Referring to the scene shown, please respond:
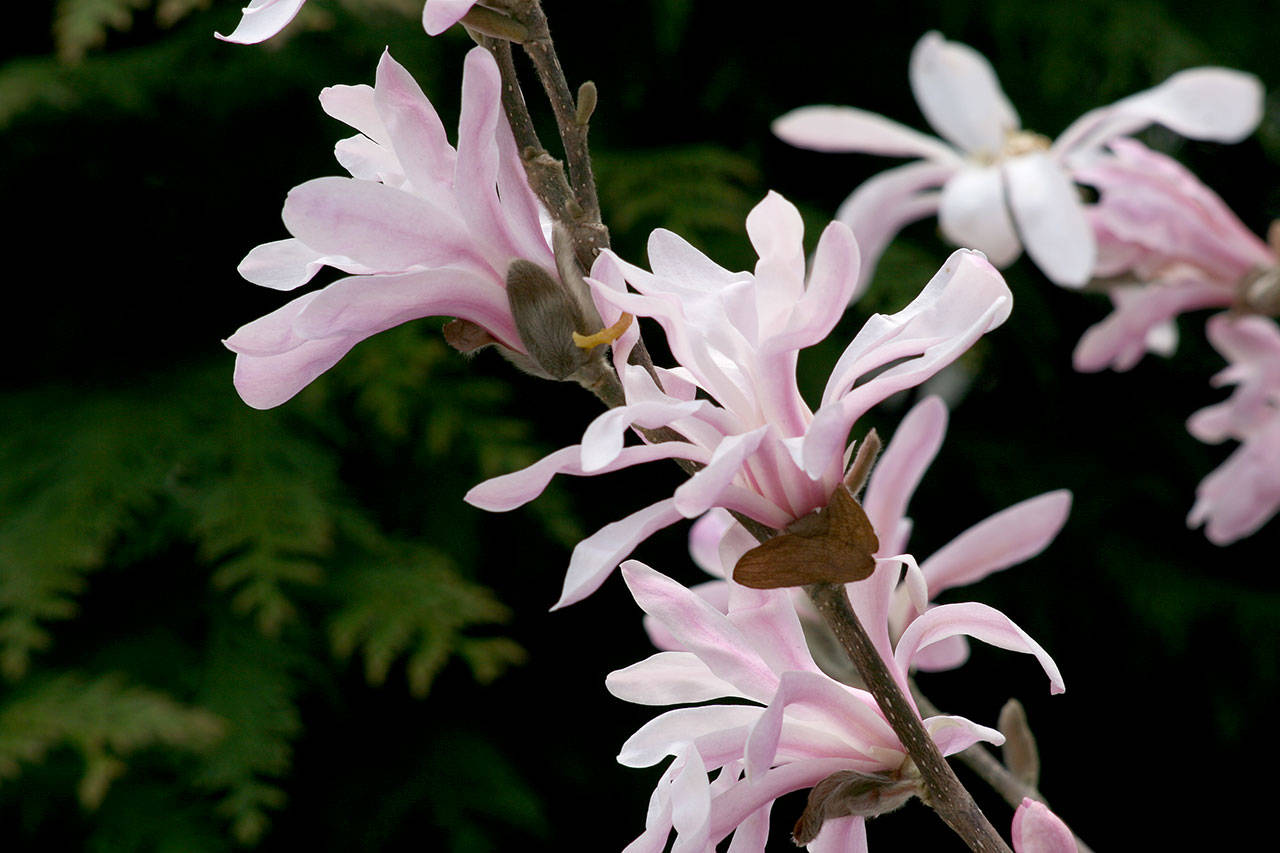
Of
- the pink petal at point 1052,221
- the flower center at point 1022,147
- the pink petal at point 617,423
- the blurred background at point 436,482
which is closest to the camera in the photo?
the pink petal at point 617,423

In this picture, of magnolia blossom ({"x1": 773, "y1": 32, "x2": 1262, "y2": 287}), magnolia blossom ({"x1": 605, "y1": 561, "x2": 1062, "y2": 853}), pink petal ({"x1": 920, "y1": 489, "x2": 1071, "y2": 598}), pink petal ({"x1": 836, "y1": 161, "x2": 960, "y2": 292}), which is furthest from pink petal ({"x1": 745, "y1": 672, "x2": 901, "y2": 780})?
pink petal ({"x1": 836, "y1": 161, "x2": 960, "y2": 292})

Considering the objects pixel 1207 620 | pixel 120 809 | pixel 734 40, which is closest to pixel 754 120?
pixel 734 40

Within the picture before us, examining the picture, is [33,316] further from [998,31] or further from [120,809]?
[998,31]

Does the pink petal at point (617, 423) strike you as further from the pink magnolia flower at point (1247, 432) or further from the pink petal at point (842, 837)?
the pink magnolia flower at point (1247, 432)

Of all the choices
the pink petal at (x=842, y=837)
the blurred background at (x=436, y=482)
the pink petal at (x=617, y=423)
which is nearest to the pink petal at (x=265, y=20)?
the pink petal at (x=617, y=423)

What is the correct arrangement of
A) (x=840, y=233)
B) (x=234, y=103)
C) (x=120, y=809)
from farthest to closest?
(x=234, y=103) < (x=120, y=809) < (x=840, y=233)

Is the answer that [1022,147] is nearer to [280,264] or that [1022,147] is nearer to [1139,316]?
[1139,316]

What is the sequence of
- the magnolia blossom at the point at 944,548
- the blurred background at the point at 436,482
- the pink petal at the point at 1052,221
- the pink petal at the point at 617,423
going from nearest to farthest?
the pink petal at the point at 617,423
the magnolia blossom at the point at 944,548
the pink petal at the point at 1052,221
the blurred background at the point at 436,482
